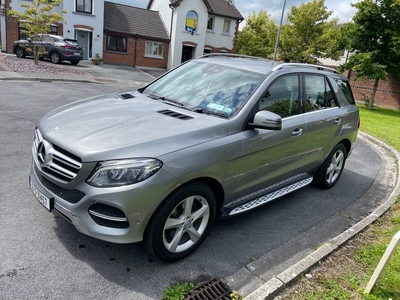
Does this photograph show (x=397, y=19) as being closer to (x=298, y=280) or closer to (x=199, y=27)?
(x=199, y=27)

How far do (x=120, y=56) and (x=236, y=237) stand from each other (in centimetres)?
2681

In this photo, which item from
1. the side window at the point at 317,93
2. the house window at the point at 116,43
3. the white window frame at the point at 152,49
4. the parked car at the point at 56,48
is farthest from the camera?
the white window frame at the point at 152,49

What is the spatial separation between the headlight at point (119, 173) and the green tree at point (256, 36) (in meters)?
31.6

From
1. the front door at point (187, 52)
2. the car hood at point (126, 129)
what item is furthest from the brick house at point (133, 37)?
the car hood at point (126, 129)

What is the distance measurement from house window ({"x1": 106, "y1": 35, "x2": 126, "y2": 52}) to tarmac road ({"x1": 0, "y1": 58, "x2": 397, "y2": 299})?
24.2 meters

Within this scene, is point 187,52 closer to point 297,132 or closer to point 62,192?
point 297,132

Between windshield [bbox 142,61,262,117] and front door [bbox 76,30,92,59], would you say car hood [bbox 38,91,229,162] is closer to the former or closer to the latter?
windshield [bbox 142,61,262,117]

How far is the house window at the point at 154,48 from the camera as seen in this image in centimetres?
2894

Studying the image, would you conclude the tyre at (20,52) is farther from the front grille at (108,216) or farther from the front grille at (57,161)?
the front grille at (108,216)

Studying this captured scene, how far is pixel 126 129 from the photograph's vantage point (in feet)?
9.16

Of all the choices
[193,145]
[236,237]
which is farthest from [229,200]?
[193,145]

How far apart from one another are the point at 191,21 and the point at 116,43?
6.90 metres

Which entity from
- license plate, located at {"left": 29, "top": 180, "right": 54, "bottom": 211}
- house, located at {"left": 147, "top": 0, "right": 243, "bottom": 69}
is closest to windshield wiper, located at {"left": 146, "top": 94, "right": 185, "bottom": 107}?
license plate, located at {"left": 29, "top": 180, "right": 54, "bottom": 211}

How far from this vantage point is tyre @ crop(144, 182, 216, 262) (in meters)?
2.65
